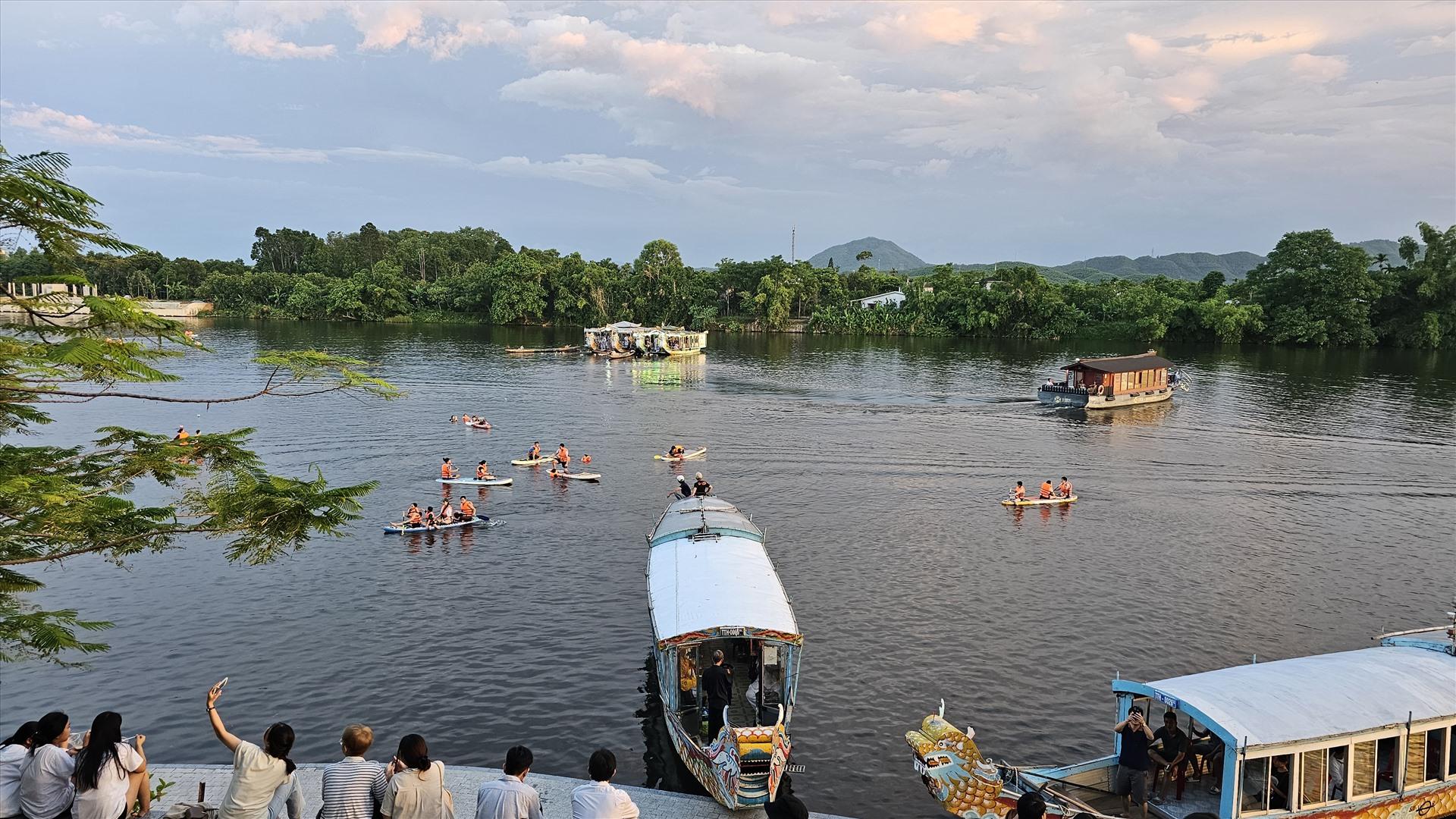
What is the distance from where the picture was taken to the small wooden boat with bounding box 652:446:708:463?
55.3 metres

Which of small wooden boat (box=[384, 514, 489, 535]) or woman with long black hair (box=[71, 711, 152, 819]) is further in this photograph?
small wooden boat (box=[384, 514, 489, 535])

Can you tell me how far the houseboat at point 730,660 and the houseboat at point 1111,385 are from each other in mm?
65991

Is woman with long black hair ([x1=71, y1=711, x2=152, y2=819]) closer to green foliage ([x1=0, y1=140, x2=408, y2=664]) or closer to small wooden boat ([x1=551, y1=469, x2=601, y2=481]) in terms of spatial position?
green foliage ([x1=0, y1=140, x2=408, y2=664])

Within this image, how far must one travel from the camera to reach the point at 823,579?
116ft

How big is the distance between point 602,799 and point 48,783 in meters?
7.75

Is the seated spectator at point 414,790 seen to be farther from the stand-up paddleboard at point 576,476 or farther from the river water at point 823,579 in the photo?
the stand-up paddleboard at point 576,476

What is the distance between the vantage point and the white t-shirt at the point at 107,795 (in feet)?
39.5

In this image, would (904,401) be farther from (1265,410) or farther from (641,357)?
(641,357)

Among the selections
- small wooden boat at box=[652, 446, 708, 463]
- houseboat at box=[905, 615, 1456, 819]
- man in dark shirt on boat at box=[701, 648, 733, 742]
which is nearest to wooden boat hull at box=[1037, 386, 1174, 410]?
small wooden boat at box=[652, 446, 708, 463]

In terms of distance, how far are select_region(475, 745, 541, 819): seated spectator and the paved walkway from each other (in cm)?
487

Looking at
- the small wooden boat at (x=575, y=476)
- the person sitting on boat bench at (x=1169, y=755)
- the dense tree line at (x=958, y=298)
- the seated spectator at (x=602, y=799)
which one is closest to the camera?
the seated spectator at (x=602, y=799)

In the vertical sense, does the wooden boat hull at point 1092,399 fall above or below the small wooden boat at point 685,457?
above

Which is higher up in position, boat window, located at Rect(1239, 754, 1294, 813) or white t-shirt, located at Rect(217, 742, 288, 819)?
white t-shirt, located at Rect(217, 742, 288, 819)

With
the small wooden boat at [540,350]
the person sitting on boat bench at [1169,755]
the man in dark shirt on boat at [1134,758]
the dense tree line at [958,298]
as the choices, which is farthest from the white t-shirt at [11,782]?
the dense tree line at [958,298]
